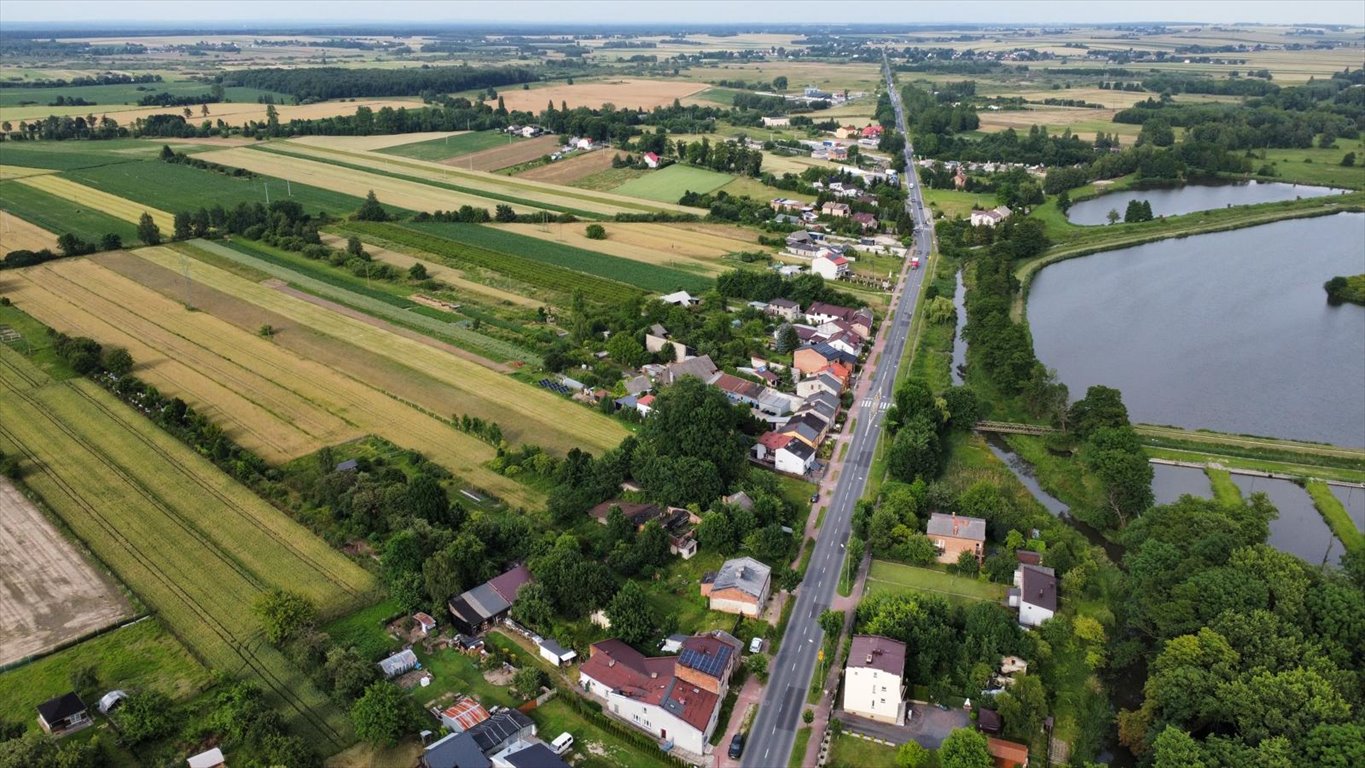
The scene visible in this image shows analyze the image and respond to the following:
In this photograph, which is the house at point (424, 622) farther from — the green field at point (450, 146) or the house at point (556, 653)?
the green field at point (450, 146)

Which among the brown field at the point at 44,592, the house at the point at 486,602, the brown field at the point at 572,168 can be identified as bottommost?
the brown field at the point at 44,592

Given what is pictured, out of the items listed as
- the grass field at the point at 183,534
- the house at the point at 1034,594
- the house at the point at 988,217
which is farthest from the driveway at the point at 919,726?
the house at the point at 988,217

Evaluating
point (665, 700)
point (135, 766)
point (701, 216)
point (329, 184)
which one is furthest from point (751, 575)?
point (329, 184)

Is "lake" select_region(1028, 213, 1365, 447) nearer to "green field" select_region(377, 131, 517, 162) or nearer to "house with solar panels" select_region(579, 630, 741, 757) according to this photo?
"house with solar panels" select_region(579, 630, 741, 757)

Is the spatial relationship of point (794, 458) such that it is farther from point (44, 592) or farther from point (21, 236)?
point (21, 236)

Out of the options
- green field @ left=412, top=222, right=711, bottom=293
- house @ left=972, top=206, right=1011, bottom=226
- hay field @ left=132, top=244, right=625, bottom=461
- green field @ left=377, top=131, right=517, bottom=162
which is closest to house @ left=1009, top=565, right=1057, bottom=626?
hay field @ left=132, top=244, right=625, bottom=461

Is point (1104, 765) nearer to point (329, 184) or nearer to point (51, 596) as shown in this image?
point (51, 596)
